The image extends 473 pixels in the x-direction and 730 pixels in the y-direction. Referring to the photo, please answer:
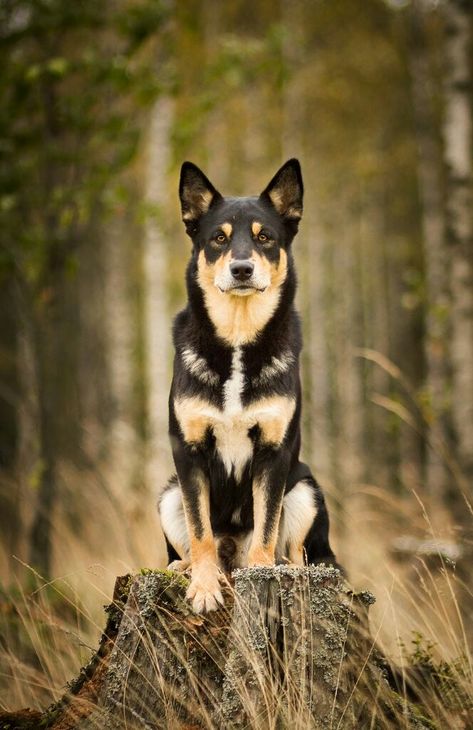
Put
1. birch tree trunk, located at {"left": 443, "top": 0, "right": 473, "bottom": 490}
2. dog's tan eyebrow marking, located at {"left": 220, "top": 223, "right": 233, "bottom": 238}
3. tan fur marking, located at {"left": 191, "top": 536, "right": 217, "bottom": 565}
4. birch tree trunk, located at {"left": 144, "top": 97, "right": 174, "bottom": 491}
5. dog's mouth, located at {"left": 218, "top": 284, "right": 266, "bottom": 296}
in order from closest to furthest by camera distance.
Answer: tan fur marking, located at {"left": 191, "top": 536, "right": 217, "bottom": 565}, dog's mouth, located at {"left": 218, "top": 284, "right": 266, "bottom": 296}, dog's tan eyebrow marking, located at {"left": 220, "top": 223, "right": 233, "bottom": 238}, birch tree trunk, located at {"left": 443, "top": 0, "right": 473, "bottom": 490}, birch tree trunk, located at {"left": 144, "top": 97, "right": 174, "bottom": 491}

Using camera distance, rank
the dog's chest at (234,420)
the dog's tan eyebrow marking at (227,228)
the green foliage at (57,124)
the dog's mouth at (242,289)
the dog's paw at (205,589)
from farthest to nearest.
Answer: the green foliage at (57,124), the dog's tan eyebrow marking at (227,228), the dog's mouth at (242,289), the dog's chest at (234,420), the dog's paw at (205,589)

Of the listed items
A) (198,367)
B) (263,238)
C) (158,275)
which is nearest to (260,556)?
(198,367)

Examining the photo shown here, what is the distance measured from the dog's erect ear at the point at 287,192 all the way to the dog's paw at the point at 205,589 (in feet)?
6.03

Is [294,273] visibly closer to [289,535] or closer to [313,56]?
[289,535]

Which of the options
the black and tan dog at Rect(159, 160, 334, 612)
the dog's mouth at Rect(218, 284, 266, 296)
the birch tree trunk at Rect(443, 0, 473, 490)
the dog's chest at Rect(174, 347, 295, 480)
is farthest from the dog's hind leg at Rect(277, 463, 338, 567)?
the birch tree trunk at Rect(443, 0, 473, 490)

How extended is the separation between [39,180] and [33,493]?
2890 mm

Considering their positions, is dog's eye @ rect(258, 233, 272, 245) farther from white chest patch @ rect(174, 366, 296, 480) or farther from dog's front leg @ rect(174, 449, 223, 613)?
dog's front leg @ rect(174, 449, 223, 613)

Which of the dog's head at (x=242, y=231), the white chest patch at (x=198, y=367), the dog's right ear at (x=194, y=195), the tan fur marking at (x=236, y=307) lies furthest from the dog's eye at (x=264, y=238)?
the white chest patch at (x=198, y=367)

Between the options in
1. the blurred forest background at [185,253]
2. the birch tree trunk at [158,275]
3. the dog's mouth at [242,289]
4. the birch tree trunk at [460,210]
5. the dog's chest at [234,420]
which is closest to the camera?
the dog's chest at [234,420]

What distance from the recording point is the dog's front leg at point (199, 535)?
3.16 metres

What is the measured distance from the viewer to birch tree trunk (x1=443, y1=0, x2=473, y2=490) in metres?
5.47

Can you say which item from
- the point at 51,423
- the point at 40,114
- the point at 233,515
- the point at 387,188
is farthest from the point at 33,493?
the point at 387,188

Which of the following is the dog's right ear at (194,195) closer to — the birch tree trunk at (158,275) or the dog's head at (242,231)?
the dog's head at (242,231)

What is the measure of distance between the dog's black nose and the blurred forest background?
1228 mm
